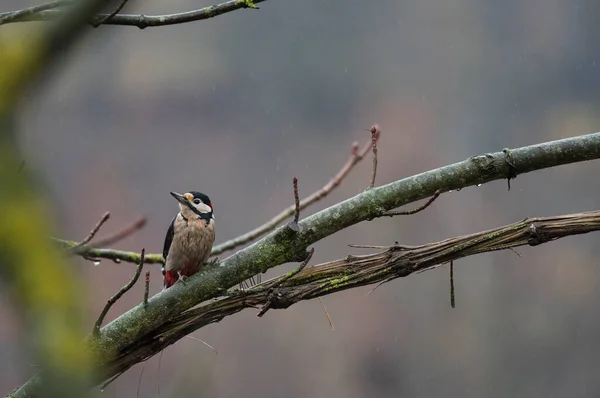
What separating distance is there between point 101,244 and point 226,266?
63cm

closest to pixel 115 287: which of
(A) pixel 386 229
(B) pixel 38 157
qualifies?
(A) pixel 386 229

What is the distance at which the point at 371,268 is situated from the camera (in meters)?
1.84

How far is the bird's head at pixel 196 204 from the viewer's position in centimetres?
277

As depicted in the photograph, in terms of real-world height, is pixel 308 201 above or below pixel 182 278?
above

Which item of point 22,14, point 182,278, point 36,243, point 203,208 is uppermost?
point 22,14

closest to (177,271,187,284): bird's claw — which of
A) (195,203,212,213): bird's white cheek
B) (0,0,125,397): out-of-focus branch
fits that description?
(195,203,212,213): bird's white cheek

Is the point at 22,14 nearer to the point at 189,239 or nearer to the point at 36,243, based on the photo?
the point at 189,239

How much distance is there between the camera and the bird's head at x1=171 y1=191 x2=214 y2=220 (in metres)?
2.77

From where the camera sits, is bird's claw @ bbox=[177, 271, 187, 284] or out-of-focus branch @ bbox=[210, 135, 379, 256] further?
out-of-focus branch @ bbox=[210, 135, 379, 256]

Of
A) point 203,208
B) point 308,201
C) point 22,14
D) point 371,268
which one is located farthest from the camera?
point 203,208

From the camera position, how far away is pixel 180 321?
6.00 ft

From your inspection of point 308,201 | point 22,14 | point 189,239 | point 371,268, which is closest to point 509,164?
point 371,268

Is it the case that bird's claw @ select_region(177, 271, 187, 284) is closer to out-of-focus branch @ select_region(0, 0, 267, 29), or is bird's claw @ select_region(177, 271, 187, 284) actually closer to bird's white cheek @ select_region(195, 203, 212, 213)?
bird's white cheek @ select_region(195, 203, 212, 213)

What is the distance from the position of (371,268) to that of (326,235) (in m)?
0.18
